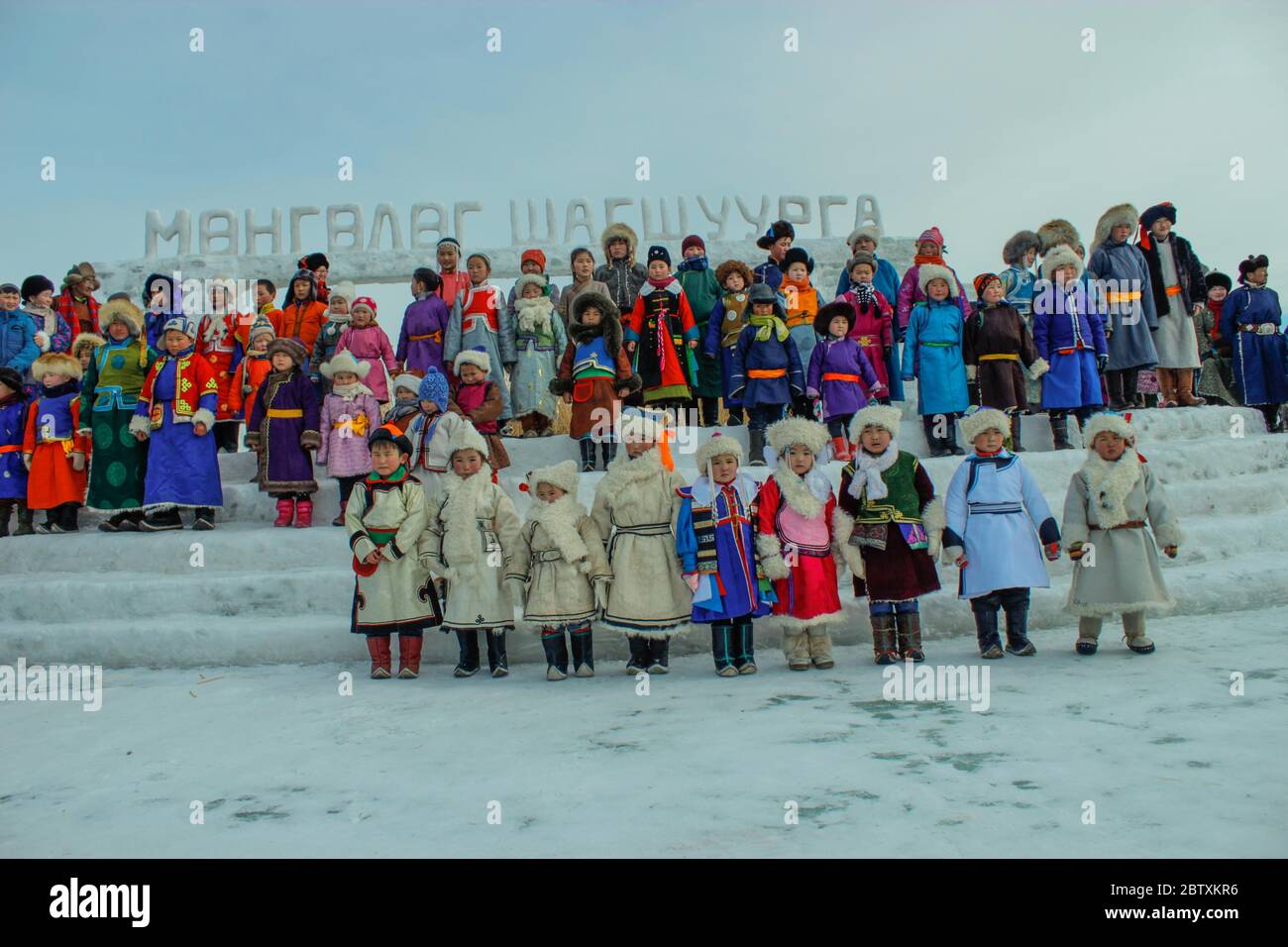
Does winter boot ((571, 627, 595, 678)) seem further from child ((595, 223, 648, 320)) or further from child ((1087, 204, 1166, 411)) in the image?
child ((1087, 204, 1166, 411))

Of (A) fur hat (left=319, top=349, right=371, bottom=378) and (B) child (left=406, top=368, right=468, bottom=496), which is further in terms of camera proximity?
(A) fur hat (left=319, top=349, right=371, bottom=378)

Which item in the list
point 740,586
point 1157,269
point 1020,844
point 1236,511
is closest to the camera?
point 1020,844

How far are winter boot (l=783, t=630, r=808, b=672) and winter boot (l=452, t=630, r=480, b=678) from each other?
1807mm

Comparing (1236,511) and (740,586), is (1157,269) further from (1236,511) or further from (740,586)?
(740,586)

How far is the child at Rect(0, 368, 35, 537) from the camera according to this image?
8625mm

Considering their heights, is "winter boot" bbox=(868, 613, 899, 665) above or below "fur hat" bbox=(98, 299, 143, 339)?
below

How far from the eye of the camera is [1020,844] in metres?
3.10

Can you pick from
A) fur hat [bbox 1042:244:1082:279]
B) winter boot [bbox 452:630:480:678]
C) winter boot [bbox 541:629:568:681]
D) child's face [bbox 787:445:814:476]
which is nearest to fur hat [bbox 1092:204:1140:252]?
fur hat [bbox 1042:244:1082:279]

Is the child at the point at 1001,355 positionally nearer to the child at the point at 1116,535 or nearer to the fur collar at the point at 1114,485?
the child at the point at 1116,535

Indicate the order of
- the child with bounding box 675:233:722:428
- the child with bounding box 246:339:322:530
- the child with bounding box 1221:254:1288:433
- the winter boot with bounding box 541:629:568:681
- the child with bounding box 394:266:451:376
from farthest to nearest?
1. the child with bounding box 1221:254:1288:433
2. the child with bounding box 394:266:451:376
3. the child with bounding box 675:233:722:428
4. the child with bounding box 246:339:322:530
5. the winter boot with bounding box 541:629:568:681

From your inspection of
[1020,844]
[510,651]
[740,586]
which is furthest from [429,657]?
[1020,844]

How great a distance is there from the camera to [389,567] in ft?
21.0

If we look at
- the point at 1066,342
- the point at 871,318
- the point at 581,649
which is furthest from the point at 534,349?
→ the point at 1066,342
